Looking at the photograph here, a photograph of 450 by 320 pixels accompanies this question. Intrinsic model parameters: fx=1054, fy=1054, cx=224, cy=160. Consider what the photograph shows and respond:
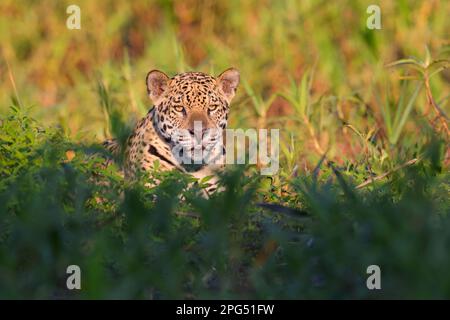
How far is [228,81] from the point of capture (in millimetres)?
6852

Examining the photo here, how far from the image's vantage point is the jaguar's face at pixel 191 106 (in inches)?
256

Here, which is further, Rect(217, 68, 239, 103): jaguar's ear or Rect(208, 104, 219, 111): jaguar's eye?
Rect(217, 68, 239, 103): jaguar's ear

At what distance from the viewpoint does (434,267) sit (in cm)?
403

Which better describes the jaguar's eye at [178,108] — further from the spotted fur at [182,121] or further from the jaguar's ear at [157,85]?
the jaguar's ear at [157,85]

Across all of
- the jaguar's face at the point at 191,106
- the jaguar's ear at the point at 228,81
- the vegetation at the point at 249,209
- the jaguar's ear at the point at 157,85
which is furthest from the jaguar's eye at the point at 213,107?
the vegetation at the point at 249,209

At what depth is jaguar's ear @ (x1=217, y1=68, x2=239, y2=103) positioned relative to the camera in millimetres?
6781

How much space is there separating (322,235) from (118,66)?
623 centimetres

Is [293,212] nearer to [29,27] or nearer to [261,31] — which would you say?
[261,31]

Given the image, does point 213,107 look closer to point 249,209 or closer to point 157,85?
point 157,85

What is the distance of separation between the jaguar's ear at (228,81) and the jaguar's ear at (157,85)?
34 cm

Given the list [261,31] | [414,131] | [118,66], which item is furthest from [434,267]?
[118,66]

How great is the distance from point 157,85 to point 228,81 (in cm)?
46

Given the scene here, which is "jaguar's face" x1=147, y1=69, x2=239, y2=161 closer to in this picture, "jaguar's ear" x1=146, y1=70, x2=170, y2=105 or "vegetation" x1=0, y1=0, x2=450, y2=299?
"jaguar's ear" x1=146, y1=70, x2=170, y2=105

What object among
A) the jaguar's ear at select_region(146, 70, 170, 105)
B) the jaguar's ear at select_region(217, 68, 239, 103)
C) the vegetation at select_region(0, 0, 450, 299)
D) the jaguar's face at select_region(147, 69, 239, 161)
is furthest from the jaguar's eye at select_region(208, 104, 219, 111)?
the vegetation at select_region(0, 0, 450, 299)
